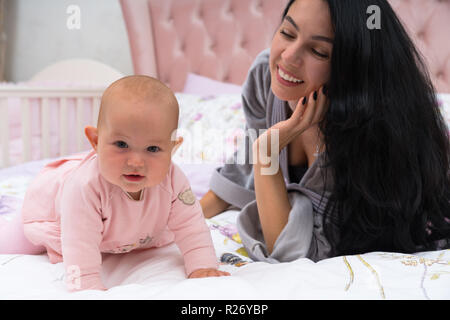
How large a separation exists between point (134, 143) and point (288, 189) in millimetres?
552

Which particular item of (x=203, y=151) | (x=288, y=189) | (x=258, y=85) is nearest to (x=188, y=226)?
(x=288, y=189)

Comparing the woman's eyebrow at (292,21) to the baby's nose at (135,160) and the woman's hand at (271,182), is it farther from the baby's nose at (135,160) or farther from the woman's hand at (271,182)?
the baby's nose at (135,160)

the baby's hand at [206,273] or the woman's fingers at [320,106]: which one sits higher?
the woman's fingers at [320,106]

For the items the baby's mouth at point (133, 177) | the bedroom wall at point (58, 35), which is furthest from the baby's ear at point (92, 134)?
the bedroom wall at point (58, 35)

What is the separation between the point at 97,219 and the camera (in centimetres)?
80

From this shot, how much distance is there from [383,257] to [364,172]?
0.66ft

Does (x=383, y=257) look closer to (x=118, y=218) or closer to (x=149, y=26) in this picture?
(x=118, y=218)

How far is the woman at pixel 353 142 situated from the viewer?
934 mm

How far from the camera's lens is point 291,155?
1264 mm

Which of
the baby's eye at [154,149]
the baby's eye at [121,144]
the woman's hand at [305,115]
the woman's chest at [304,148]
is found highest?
the woman's hand at [305,115]

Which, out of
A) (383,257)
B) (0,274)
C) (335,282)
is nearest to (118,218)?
(0,274)

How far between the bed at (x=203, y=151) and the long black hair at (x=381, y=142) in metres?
0.11

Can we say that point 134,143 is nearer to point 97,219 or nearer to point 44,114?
point 97,219

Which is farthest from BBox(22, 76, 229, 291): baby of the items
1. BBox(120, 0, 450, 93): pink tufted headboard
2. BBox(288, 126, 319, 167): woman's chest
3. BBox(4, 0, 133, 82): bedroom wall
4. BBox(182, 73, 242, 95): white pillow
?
BBox(4, 0, 133, 82): bedroom wall
